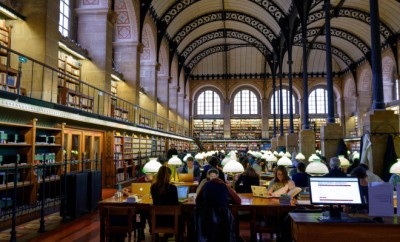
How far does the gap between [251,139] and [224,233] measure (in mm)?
26399

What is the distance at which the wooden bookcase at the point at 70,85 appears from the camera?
29.9 feet

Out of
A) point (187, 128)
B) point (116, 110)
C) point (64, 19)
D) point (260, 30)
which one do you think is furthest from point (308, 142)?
point (187, 128)

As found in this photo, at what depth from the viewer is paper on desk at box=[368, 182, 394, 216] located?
3027 mm

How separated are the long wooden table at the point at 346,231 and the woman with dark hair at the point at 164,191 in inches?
Answer: 59.0

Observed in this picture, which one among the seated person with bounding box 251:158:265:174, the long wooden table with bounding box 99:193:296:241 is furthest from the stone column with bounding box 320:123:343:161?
the long wooden table with bounding box 99:193:296:241

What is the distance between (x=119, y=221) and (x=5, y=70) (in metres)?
4.48

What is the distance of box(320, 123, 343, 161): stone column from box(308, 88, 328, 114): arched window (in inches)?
839

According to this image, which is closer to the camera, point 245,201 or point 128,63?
point 245,201

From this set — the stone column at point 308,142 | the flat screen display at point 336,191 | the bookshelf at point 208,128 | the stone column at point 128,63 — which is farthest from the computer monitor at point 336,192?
the bookshelf at point 208,128

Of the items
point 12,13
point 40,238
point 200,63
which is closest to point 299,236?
point 40,238

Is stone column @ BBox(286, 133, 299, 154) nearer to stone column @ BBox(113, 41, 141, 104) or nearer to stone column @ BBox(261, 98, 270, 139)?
stone column @ BBox(113, 41, 141, 104)

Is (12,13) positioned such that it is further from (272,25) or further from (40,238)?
(272,25)

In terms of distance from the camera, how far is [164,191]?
3994 millimetres

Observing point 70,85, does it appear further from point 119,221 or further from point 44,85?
point 119,221
